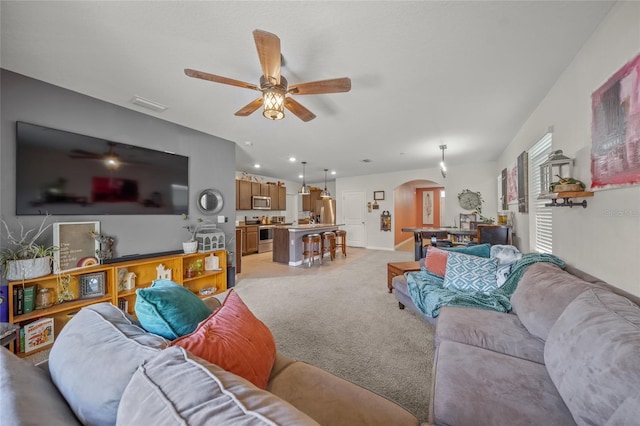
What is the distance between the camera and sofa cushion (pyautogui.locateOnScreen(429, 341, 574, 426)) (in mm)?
914

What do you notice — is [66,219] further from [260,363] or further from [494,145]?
[494,145]

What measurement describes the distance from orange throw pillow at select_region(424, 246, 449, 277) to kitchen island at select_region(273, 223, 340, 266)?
316 centimetres

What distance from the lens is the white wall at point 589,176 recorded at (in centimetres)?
130

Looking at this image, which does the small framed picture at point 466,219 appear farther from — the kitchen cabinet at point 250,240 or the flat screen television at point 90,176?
the flat screen television at point 90,176

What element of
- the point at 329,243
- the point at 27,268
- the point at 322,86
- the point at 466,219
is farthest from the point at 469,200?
the point at 27,268

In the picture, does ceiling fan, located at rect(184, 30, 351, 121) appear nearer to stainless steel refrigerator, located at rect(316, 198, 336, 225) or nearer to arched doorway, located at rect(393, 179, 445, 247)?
arched doorway, located at rect(393, 179, 445, 247)

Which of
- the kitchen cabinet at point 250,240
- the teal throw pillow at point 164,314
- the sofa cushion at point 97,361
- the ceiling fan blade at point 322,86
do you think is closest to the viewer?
the sofa cushion at point 97,361

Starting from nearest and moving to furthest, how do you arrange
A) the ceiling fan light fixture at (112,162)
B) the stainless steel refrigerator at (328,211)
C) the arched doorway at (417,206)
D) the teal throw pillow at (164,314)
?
the teal throw pillow at (164,314)
the ceiling fan light fixture at (112,162)
the arched doorway at (417,206)
the stainless steel refrigerator at (328,211)

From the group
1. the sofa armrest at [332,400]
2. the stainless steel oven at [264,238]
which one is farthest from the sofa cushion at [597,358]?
the stainless steel oven at [264,238]

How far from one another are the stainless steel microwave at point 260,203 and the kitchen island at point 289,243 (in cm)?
179

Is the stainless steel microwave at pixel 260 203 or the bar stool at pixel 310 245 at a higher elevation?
the stainless steel microwave at pixel 260 203

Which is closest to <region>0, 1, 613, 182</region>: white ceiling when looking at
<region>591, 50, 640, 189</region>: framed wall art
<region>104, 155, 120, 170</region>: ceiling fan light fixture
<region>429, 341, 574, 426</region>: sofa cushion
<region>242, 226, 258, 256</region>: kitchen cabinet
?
<region>591, 50, 640, 189</region>: framed wall art

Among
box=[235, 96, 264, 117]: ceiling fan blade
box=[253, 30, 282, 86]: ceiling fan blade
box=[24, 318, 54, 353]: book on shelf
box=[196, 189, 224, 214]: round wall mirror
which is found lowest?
box=[24, 318, 54, 353]: book on shelf

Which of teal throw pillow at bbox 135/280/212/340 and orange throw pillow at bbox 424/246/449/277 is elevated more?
teal throw pillow at bbox 135/280/212/340
